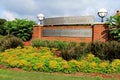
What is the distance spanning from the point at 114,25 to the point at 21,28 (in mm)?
10325

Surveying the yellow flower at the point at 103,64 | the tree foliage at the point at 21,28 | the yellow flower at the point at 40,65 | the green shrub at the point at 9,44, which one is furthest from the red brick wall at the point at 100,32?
the tree foliage at the point at 21,28

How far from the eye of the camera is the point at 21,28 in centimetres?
2877

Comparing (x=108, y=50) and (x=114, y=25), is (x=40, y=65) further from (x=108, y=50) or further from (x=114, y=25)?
(x=114, y=25)

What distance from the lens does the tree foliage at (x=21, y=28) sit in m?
28.4

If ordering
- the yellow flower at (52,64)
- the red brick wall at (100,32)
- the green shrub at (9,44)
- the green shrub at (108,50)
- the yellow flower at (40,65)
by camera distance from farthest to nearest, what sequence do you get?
the red brick wall at (100,32)
the green shrub at (9,44)
the green shrub at (108,50)
the yellow flower at (40,65)
the yellow flower at (52,64)

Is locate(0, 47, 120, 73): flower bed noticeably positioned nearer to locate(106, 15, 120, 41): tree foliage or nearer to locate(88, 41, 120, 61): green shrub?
locate(88, 41, 120, 61): green shrub

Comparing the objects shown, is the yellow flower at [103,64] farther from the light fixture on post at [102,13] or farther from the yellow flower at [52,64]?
the light fixture on post at [102,13]

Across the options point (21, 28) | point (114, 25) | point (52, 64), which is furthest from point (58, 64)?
point (21, 28)

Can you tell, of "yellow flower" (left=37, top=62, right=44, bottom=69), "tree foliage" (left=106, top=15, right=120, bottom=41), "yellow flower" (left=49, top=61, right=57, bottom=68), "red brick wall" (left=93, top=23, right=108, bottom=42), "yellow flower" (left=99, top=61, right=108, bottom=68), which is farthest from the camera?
"red brick wall" (left=93, top=23, right=108, bottom=42)

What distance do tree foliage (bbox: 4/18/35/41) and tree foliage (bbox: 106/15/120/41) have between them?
9.08 metres

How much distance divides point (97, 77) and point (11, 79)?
3643mm

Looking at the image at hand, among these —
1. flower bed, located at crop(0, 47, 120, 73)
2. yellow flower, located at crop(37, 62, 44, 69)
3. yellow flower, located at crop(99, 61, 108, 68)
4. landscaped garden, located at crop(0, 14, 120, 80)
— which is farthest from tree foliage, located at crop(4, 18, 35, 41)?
yellow flower, located at crop(99, 61, 108, 68)

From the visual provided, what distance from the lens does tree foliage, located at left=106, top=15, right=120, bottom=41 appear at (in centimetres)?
2045

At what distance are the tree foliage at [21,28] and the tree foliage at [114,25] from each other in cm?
908
